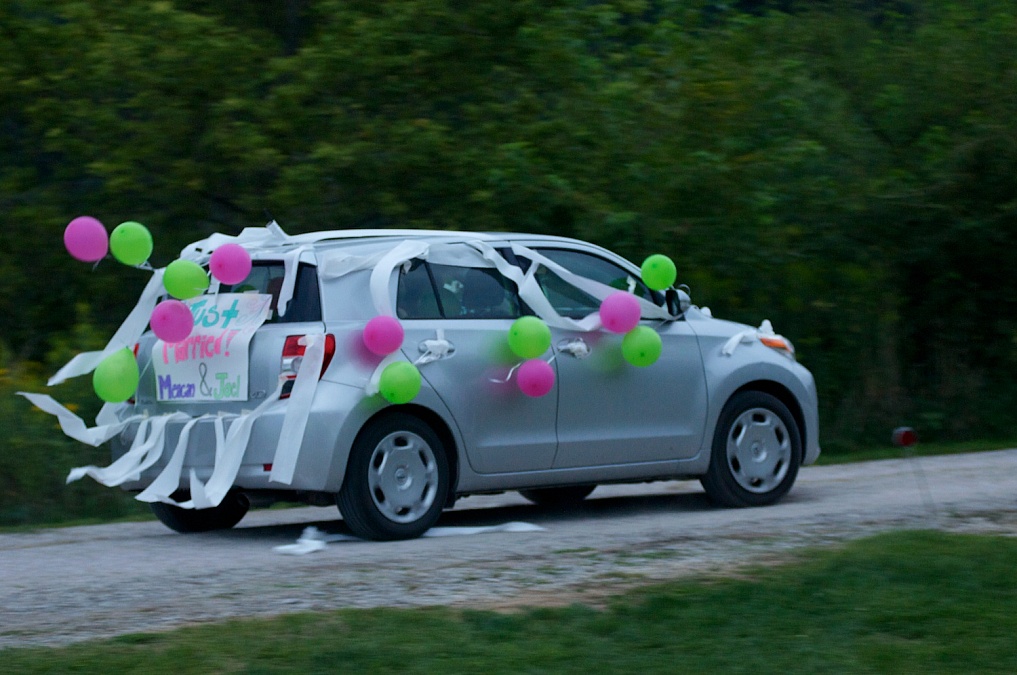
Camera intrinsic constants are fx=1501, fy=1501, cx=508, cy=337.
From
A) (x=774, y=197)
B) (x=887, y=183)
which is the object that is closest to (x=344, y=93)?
(x=774, y=197)

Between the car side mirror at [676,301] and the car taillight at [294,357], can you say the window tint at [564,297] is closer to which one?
the car side mirror at [676,301]

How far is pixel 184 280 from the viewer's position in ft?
28.7

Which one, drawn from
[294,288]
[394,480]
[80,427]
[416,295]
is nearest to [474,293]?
[416,295]

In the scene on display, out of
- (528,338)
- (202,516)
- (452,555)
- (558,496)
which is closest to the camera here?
(452,555)

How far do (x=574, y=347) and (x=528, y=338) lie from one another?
1.93 feet

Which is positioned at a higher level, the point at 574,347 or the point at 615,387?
the point at 574,347

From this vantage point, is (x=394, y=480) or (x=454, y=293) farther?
(x=454, y=293)

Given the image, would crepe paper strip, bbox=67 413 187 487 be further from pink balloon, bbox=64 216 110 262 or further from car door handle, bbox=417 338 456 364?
car door handle, bbox=417 338 456 364

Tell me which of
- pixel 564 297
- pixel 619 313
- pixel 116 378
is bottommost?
pixel 116 378

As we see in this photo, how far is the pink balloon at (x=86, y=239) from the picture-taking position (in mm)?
8766

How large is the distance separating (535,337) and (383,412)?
1.01 m

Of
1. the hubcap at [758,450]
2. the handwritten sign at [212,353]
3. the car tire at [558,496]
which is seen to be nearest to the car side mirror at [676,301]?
the hubcap at [758,450]

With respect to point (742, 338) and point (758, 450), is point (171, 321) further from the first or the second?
point (758, 450)

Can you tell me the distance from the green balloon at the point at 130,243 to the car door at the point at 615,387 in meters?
2.42
